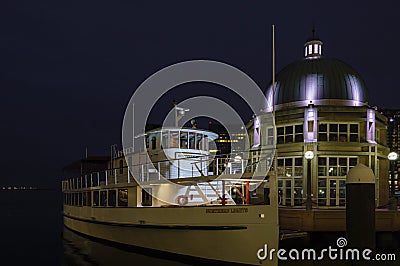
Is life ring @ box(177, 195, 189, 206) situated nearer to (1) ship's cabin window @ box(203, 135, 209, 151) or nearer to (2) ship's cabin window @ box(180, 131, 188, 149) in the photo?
(2) ship's cabin window @ box(180, 131, 188, 149)

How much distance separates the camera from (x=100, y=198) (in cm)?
2698

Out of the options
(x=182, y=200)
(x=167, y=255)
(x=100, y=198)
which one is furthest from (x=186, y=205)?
(x=100, y=198)

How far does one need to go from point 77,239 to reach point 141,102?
11488mm

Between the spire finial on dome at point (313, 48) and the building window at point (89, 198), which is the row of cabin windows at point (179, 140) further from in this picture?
the spire finial on dome at point (313, 48)

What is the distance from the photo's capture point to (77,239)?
101 ft

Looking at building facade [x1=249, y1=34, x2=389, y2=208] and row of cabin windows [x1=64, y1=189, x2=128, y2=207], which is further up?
building facade [x1=249, y1=34, x2=389, y2=208]

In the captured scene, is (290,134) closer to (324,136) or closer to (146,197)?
(324,136)

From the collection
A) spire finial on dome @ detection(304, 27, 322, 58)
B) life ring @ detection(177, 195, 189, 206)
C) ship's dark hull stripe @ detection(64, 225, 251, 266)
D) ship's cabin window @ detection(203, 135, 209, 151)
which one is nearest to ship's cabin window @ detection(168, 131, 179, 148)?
ship's cabin window @ detection(203, 135, 209, 151)

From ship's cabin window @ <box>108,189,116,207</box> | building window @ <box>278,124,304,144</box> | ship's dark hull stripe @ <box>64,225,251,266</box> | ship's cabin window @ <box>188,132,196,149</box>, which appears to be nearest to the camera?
ship's dark hull stripe @ <box>64,225,251,266</box>

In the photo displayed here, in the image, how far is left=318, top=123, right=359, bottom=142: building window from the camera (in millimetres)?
29422

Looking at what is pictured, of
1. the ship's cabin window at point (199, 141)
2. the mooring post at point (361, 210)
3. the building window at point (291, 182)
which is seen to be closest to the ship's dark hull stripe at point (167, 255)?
the mooring post at point (361, 210)

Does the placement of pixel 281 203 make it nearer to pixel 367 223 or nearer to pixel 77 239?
pixel 77 239

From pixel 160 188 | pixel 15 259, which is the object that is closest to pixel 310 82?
pixel 160 188

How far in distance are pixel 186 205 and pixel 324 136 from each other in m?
13.3
